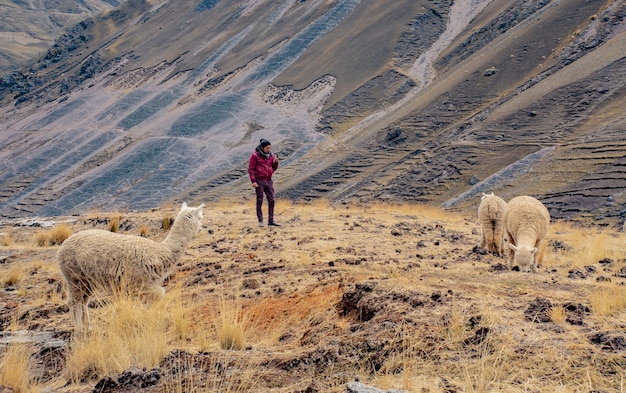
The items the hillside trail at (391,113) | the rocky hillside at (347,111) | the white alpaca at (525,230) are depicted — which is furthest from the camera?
the hillside trail at (391,113)

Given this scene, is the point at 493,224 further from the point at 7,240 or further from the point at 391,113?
the point at 391,113

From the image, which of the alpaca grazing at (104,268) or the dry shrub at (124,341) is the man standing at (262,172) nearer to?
the alpaca grazing at (104,268)

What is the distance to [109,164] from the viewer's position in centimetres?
4550

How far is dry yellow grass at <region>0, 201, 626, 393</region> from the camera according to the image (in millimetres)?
3967

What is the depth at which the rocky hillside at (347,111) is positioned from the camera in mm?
26609

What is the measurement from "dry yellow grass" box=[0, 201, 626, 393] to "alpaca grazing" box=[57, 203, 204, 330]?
25 centimetres

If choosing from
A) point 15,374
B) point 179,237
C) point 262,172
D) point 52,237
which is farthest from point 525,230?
point 52,237

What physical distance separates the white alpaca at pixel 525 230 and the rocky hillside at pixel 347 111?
9.79 m

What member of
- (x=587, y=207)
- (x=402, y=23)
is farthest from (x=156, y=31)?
(x=587, y=207)

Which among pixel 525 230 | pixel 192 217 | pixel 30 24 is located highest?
pixel 30 24

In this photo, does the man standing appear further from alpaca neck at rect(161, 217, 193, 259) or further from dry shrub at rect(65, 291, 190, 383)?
dry shrub at rect(65, 291, 190, 383)

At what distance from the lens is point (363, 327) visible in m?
4.95

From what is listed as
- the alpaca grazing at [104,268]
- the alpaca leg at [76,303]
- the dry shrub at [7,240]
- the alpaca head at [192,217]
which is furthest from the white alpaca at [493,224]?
the dry shrub at [7,240]

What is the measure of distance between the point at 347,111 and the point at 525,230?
36.7 m
